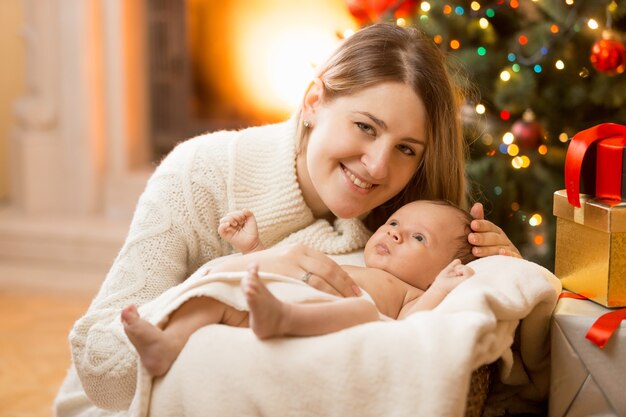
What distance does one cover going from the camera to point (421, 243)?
1.64m

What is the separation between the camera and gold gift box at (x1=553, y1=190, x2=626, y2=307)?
147 cm

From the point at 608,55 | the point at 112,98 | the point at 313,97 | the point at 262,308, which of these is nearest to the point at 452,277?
the point at 262,308

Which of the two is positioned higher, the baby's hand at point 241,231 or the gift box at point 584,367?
the baby's hand at point 241,231

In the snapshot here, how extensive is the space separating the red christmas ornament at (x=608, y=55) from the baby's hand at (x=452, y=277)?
111 cm

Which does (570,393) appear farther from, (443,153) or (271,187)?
(271,187)

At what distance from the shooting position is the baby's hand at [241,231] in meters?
1.61

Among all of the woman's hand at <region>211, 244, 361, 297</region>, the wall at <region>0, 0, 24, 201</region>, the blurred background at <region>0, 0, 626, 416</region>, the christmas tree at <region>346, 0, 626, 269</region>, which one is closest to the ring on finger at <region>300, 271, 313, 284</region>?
the woman's hand at <region>211, 244, 361, 297</region>

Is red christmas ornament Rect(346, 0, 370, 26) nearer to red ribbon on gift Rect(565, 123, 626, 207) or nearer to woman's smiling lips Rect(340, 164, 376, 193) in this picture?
woman's smiling lips Rect(340, 164, 376, 193)

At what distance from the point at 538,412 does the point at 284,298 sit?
2.06 ft

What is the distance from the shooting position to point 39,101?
Result: 3725 mm

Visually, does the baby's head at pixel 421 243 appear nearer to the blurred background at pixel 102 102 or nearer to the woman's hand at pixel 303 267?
the woman's hand at pixel 303 267

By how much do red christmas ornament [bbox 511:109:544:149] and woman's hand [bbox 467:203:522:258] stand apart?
0.99 metres

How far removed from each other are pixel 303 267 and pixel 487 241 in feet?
1.39

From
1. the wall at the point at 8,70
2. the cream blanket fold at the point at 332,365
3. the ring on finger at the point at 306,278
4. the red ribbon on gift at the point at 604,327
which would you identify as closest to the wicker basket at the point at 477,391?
the cream blanket fold at the point at 332,365
